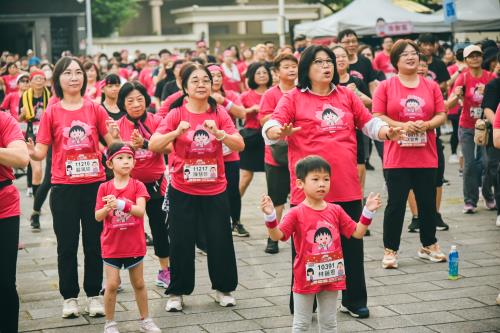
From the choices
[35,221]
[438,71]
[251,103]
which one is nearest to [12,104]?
[35,221]

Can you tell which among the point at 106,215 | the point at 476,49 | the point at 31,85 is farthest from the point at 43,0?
the point at 106,215

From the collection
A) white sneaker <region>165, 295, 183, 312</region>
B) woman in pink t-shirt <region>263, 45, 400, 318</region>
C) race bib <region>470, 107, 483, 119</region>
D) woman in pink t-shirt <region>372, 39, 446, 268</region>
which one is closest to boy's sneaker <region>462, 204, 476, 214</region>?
race bib <region>470, 107, 483, 119</region>

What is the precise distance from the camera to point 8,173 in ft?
20.2

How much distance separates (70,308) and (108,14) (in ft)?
151

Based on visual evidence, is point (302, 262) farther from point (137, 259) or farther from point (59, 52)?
point (59, 52)

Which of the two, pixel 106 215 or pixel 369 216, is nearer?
pixel 369 216

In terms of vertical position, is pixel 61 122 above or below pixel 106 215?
above

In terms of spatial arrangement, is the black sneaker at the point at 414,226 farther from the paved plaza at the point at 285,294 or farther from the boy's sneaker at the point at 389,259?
the boy's sneaker at the point at 389,259

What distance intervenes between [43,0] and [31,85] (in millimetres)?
35168

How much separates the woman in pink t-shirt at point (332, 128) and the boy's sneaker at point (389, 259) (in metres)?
1.68

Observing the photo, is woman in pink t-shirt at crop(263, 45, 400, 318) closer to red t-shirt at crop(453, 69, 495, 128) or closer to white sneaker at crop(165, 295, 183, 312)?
white sneaker at crop(165, 295, 183, 312)

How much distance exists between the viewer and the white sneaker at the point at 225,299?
7648 mm

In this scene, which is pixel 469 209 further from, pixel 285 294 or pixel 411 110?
pixel 285 294

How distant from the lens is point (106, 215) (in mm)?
6957
